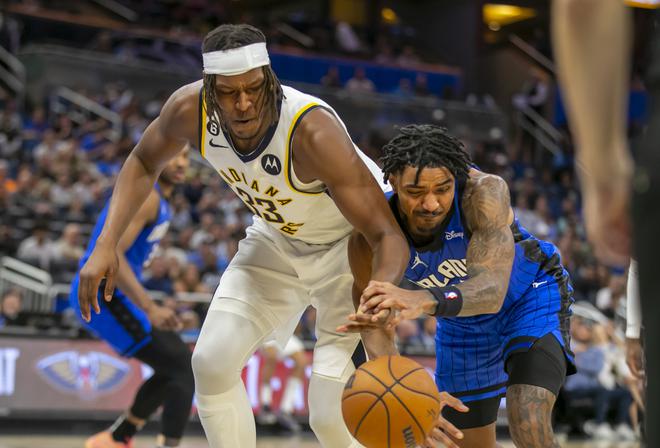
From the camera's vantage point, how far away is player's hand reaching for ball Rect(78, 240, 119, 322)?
422 cm

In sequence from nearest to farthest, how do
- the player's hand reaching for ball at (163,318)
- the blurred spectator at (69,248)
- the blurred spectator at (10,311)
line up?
1. the player's hand reaching for ball at (163,318)
2. the blurred spectator at (10,311)
3. the blurred spectator at (69,248)

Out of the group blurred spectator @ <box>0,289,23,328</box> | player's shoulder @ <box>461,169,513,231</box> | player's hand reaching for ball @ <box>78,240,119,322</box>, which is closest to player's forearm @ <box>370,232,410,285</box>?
player's shoulder @ <box>461,169,513,231</box>

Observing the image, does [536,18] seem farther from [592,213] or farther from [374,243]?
[592,213]

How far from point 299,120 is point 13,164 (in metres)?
9.92

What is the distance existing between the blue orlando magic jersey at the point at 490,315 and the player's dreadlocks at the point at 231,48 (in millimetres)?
697

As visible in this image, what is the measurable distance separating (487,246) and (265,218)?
1.11 meters

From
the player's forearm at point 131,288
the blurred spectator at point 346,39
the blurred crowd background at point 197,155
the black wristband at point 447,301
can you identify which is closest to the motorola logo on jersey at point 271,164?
the black wristband at point 447,301

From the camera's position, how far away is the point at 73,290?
6289 mm

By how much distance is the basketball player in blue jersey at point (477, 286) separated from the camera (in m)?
3.87

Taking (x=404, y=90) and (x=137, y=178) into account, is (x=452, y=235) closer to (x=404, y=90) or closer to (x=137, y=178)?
(x=137, y=178)

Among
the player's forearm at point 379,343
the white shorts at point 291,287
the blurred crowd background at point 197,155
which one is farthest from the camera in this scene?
the blurred crowd background at point 197,155

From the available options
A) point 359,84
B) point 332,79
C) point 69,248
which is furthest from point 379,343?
point 359,84

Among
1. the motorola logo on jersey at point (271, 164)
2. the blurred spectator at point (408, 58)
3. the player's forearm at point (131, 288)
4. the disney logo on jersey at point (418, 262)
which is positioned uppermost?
the motorola logo on jersey at point (271, 164)

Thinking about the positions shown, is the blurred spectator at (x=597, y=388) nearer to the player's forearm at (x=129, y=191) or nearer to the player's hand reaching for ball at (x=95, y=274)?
the player's forearm at (x=129, y=191)
